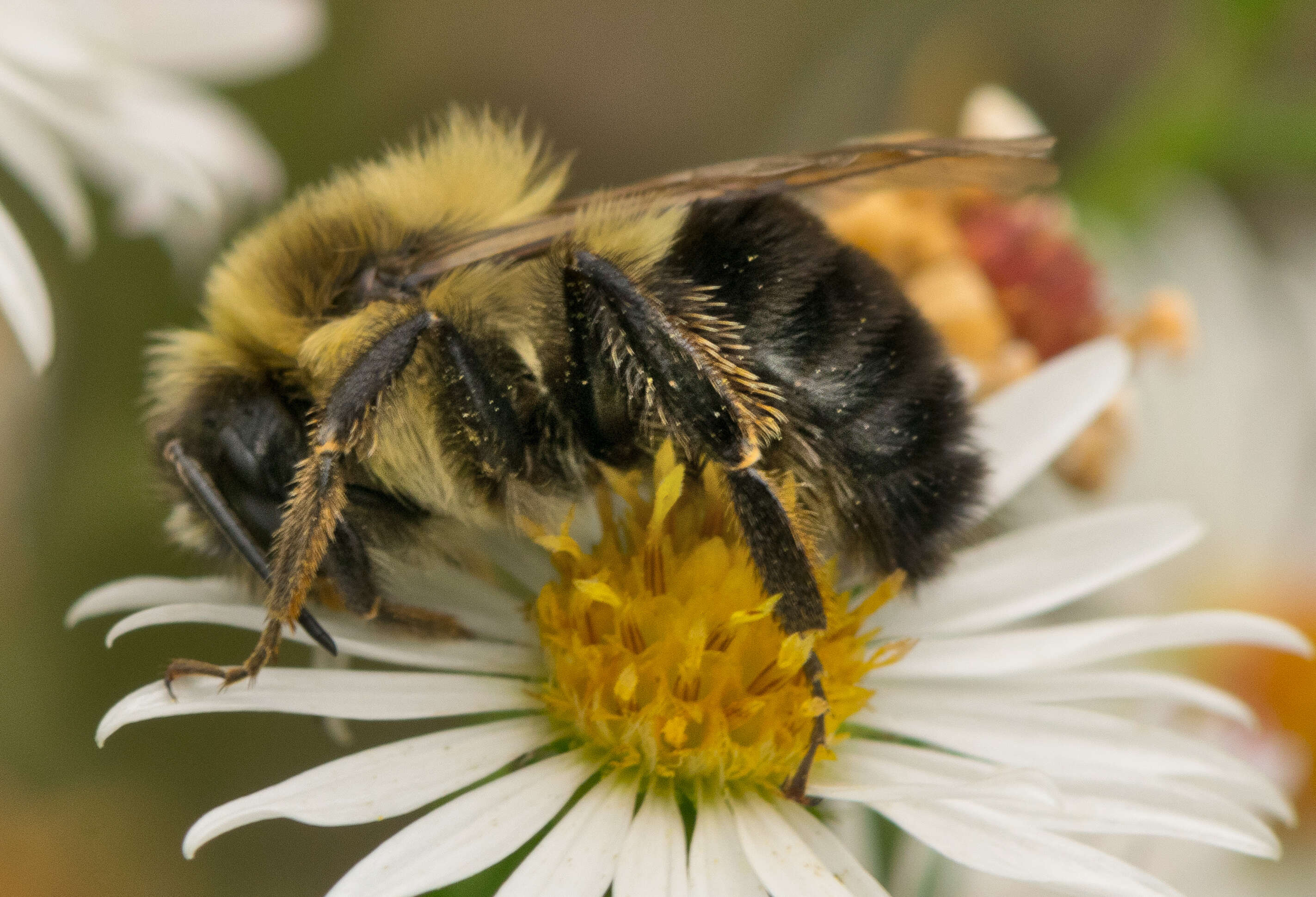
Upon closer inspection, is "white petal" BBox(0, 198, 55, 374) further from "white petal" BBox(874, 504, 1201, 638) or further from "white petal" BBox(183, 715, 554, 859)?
"white petal" BBox(874, 504, 1201, 638)

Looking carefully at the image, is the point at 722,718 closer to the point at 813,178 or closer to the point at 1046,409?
the point at 813,178

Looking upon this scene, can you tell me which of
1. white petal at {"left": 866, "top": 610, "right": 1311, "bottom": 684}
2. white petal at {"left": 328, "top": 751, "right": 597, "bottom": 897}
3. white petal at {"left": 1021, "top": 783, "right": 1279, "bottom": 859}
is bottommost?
white petal at {"left": 1021, "top": 783, "right": 1279, "bottom": 859}

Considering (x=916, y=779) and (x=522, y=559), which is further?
(x=522, y=559)

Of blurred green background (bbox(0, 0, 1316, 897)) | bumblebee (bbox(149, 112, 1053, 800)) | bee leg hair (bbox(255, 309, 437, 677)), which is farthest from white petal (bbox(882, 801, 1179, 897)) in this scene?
blurred green background (bbox(0, 0, 1316, 897))

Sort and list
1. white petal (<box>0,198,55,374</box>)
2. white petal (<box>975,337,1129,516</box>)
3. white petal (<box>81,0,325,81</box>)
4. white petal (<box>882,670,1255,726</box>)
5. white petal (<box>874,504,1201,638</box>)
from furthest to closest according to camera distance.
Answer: white petal (<box>81,0,325,81</box>) → white petal (<box>975,337,1129,516</box>) → white petal (<box>874,504,1201,638</box>) → white petal (<box>882,670,1255,726</box>) → white petal (<box>0,198,55,374</box>)

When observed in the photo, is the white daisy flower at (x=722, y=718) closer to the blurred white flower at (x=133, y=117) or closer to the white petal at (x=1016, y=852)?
the white petal at (x=1016, y=852)

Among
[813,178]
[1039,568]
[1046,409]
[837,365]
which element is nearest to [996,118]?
[1046,409]

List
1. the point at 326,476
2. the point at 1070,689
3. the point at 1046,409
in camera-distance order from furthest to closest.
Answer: the point at 1046,409, the point at 1070,689, the point at 326,476

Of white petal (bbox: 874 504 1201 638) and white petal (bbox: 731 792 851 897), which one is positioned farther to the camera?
A: white petal (bbox: 874 504 1201 638)

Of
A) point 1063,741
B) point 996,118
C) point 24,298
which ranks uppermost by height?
point 24,298
